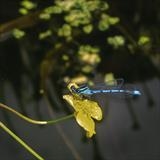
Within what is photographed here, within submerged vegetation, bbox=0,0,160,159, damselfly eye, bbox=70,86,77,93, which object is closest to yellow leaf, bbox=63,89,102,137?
damselfly eye, bbox=70,86,77,93

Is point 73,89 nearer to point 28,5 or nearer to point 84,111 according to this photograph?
point 84,111

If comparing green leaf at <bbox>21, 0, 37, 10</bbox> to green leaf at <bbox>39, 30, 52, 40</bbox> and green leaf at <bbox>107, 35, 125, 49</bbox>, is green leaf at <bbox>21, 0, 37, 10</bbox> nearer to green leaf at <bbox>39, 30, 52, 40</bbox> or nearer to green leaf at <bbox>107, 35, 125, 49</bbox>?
green leaf at <bbox>39, 30, 52, 40</bbox>

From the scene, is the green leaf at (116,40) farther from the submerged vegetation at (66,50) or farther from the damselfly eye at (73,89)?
the damselfly eye at (73,89)

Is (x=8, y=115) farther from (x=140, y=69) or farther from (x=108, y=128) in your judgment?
(x=140, y=69)

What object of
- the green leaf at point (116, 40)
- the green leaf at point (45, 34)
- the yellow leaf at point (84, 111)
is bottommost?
the green leaf at point (116, 40)

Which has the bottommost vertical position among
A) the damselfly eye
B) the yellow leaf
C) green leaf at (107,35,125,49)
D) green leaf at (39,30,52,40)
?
green leaf at (107,35,125,49)

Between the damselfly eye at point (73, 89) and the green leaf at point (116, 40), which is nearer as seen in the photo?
the damselfly eye at point (73, 89)

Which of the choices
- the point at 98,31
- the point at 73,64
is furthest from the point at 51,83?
the point at 98,31

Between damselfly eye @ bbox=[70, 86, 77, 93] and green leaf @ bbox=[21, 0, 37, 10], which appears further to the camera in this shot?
green leaf @ bbox=[21, 0, 37, 10]

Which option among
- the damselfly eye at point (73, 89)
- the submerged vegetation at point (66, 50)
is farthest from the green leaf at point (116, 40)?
the damselfly eye at point (73, 89)

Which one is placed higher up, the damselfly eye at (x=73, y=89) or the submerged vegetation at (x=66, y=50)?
the damselfly eye at (x=73, y=89)

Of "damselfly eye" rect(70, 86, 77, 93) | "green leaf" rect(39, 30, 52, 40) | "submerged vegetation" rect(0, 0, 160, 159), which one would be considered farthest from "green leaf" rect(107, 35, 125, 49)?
"damselfly eye" rect(70, 86, 77, 93)

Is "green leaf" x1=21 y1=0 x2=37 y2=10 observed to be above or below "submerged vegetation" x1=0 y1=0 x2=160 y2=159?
above
